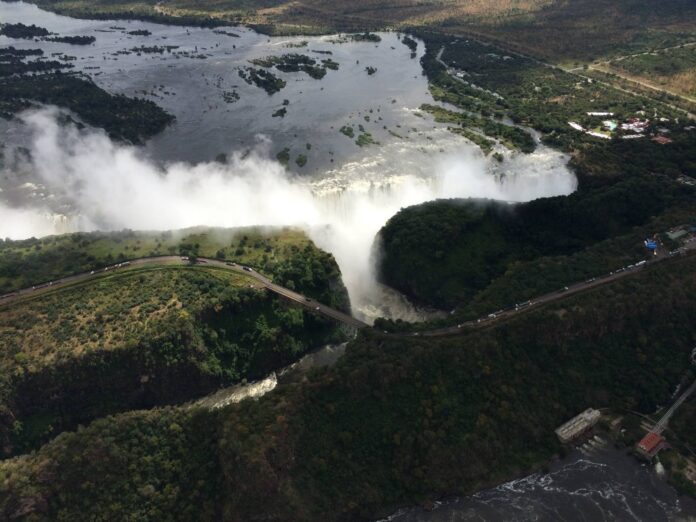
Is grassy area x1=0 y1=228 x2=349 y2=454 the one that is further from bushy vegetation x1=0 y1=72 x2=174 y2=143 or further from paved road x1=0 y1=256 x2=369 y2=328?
bushy vegetation x1=0 y1=72 x2=174 y2=143

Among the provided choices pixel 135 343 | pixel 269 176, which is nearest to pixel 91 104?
pixel 269 176

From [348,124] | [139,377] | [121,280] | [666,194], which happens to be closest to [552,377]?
[666,194]

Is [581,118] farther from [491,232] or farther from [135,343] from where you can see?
[135,343]

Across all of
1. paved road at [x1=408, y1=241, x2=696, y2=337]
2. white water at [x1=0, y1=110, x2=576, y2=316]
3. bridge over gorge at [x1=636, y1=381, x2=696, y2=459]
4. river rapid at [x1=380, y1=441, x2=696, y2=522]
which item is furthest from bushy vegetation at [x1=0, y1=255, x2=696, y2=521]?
white water at [x1=0, y1=110, x2=576, y2=316]

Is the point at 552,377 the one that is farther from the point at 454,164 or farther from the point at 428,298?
the point at 454,164

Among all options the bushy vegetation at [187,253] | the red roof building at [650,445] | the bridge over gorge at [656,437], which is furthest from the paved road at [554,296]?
the red roof building at [650,445]

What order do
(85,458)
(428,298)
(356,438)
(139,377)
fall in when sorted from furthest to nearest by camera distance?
(428,298) < (139,377) < (356,438) < (85,458)
